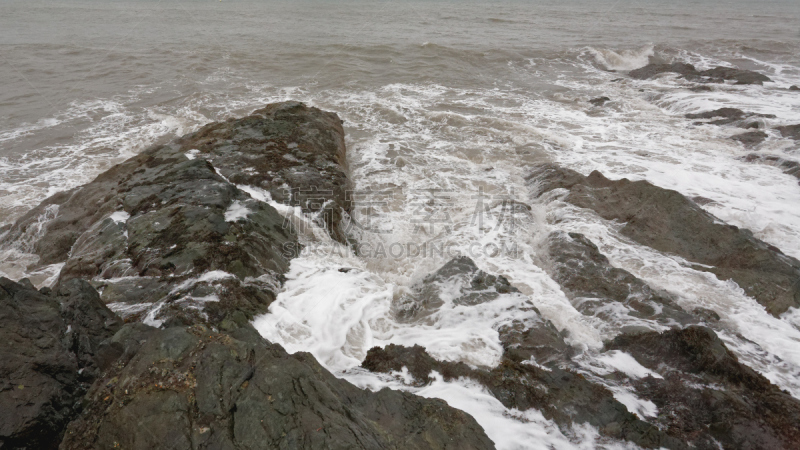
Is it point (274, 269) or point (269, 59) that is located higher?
point (269, 59)

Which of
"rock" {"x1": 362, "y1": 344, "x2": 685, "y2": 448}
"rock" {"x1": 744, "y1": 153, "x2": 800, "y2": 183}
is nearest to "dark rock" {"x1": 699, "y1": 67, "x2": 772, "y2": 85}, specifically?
"rock" {"x1": 744, "y1": 153, "x2": 800, "y2": 183}

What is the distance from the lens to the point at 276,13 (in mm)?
41688

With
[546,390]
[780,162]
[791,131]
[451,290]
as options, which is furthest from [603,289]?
[791,131]

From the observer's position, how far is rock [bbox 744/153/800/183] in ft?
33.5

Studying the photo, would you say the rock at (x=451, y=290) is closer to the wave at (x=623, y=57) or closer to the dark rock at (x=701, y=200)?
the dark rock at (x=701, y=200)

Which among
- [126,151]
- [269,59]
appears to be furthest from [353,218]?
[269,59]

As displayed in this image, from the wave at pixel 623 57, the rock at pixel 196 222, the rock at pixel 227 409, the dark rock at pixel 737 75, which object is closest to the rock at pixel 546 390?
the rock at pixel 227 409

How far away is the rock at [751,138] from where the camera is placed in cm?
1188

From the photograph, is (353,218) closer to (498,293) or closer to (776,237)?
(498,293)

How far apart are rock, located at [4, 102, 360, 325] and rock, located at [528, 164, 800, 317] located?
236 inches

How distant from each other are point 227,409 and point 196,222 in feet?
13.4

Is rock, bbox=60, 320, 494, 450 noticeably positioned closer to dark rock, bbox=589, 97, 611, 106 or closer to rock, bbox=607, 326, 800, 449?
rock, bbox=607, 326, 800, 449

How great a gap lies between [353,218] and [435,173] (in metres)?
3.33

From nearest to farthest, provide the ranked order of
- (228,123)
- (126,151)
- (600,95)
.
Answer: (228,123), (126,151), (600,95)
